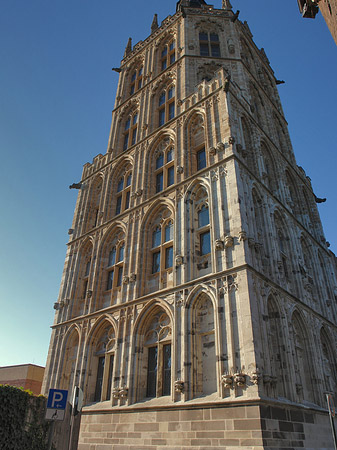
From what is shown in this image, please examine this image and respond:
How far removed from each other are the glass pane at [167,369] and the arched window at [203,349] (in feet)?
4.92

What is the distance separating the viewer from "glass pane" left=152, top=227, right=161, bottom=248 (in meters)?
17.7

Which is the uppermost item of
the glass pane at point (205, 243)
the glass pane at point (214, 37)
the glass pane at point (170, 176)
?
the glass pane at point (214, 37)

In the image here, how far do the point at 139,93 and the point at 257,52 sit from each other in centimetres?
1105

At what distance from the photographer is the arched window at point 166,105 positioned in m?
22.7

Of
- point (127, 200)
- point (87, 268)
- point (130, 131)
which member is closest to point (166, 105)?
point (130, 131)

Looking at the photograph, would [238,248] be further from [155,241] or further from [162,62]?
[162,62]

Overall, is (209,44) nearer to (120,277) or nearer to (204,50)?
(204,50)

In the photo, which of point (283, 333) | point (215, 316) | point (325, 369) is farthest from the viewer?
point (325, 369)

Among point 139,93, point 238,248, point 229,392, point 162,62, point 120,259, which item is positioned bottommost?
point 229,392

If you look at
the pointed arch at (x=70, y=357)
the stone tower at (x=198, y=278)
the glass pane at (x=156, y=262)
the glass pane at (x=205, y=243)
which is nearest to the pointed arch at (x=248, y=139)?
the stone tower at (x=198, y=278)

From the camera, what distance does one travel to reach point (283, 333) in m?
13.7

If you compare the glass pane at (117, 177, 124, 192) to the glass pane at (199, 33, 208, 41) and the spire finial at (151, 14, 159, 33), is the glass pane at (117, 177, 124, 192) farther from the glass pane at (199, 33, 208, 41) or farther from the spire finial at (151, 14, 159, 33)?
the spire finial at (151, 14, 159, 33)

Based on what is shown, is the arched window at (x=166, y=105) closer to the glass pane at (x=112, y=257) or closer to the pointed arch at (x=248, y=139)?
the pointed arch at (x=248, y=139)

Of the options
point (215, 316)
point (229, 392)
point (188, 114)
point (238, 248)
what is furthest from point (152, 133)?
point (229, 392)
